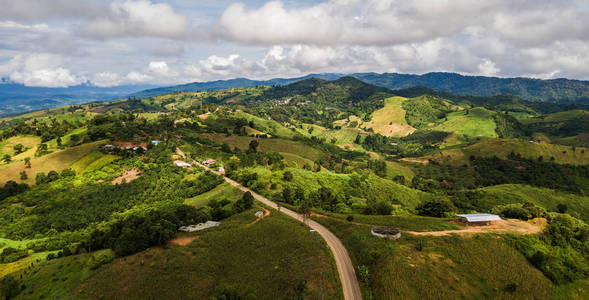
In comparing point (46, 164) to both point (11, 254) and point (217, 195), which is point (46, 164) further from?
point (217, 195)

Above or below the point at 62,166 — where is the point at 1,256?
below

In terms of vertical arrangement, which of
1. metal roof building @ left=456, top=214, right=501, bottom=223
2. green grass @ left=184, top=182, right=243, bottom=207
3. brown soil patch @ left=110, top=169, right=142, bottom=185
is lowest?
green grass @ left=184, top=182, right=243, bottom=207

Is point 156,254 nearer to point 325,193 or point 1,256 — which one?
point 1,256

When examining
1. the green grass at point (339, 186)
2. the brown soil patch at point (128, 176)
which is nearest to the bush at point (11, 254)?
the brown soil patch at point (128, 176)

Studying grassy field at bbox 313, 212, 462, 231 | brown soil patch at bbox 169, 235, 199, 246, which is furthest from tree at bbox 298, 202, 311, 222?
brown soil patch at bbox 169, 235, 199, 246

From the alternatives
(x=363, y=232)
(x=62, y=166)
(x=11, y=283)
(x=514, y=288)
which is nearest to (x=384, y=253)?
(x=363, y=232)

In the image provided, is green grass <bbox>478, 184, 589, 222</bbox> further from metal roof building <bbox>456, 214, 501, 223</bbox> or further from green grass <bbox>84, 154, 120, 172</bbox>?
green grass <bbox>84, 154, 120, 172</bbox>
